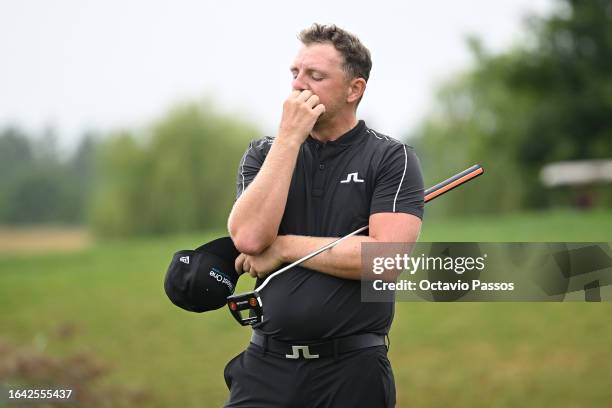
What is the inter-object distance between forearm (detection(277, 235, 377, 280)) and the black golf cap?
308 mm

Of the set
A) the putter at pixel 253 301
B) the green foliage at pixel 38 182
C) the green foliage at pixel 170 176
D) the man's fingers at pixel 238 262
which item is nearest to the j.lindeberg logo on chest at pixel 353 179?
the putter at pixel 253 301

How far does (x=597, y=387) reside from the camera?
38.0 ft

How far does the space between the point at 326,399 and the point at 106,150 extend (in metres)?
34.3

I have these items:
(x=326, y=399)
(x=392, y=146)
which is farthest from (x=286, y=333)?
(x=392, y=146)

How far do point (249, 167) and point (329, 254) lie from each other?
1.90 ft

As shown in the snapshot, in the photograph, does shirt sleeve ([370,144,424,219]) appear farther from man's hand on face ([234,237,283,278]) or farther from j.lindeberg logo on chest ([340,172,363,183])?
man's hand on face ([234,237,283,278])

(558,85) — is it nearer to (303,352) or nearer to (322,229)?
(322,229)

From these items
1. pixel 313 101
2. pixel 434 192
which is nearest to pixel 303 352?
pixel 434 192

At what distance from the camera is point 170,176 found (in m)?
33.9

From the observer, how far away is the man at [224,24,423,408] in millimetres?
3637

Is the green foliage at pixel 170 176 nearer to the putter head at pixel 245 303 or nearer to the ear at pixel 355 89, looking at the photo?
the ear at pixel 355 89

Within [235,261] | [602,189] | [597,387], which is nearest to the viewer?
[235,261]

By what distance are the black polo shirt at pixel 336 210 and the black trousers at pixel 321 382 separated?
0.36ft

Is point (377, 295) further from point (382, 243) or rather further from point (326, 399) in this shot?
point (326, 399)
